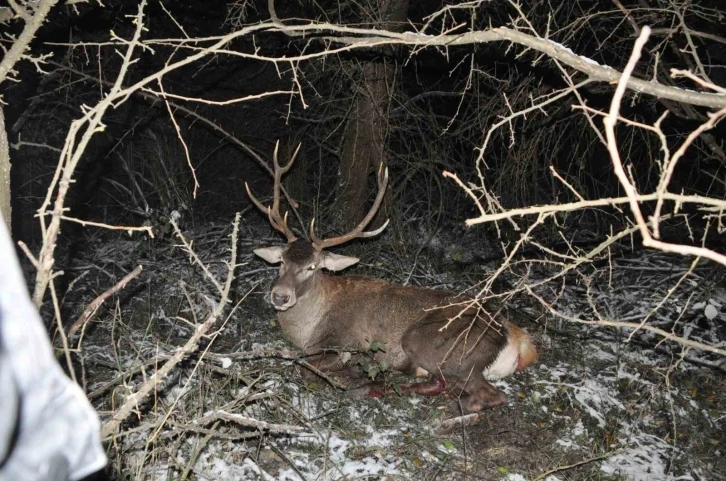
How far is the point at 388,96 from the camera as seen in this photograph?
7.30 m

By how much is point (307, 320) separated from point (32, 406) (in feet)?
16.0

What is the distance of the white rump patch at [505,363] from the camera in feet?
18.4

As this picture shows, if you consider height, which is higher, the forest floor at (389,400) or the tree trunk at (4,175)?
the tree trunk at (4,175)

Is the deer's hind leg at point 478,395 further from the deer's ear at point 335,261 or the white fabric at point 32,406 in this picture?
the white fabric at point 32,406

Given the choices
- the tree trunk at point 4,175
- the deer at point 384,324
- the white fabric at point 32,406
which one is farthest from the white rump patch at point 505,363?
the white fabric at point 32,406

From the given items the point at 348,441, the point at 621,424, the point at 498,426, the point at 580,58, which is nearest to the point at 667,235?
the point at 621,424

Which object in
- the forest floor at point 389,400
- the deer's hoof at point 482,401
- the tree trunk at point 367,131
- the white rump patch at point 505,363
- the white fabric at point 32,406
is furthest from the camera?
the tree trunk at point 367,131

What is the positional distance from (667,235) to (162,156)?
7484 millimetres

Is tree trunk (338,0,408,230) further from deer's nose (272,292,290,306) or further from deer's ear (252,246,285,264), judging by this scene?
deer's nose (272,292,290,306)

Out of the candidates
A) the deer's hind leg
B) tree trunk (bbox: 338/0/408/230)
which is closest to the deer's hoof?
the deer's hind leg

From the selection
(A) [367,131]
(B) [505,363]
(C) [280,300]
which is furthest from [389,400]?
(A) [367,131]

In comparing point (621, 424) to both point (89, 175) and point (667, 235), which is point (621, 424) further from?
point (89, 175)

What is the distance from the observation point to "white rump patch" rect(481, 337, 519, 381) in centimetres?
562

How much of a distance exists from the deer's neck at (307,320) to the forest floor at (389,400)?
0.18 metres
